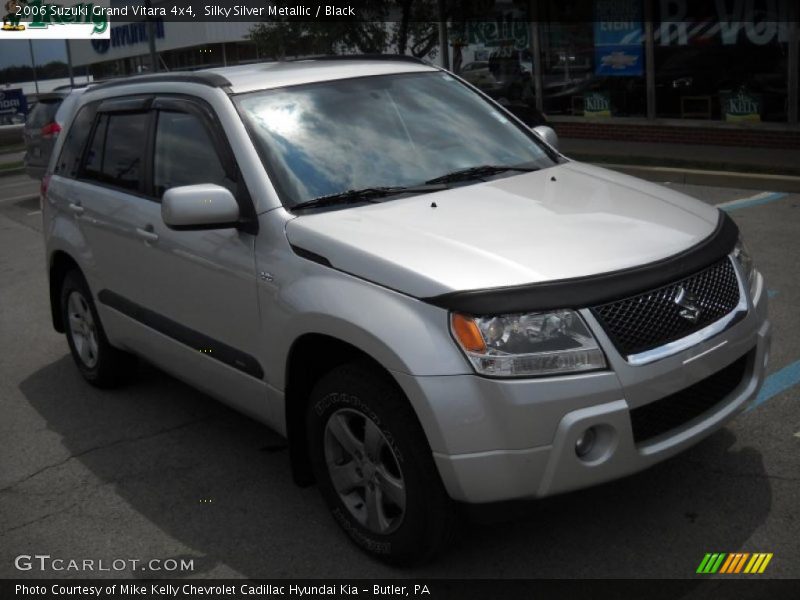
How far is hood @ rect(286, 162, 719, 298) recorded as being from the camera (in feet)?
11.1

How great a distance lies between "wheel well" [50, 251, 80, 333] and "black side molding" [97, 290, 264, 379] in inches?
24.1

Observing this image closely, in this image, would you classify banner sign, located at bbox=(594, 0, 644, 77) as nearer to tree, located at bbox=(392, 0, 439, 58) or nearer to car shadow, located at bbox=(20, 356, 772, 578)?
tree, located at bbox=(392, 0, 439, 58)

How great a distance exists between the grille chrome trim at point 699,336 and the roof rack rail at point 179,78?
91.2 inches

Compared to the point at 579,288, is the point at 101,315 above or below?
below

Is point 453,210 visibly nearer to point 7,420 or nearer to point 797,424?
point 797,424

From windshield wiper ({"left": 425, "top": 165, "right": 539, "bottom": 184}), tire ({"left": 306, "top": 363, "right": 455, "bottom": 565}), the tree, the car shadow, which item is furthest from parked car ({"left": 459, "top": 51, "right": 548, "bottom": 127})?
tire ({"left": 306, "top": 363, "right": 455, "bottom": 565})

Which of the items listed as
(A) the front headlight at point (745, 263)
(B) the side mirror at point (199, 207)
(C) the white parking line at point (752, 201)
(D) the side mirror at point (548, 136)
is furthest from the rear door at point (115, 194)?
(C) the white parking line at point (752, 201)

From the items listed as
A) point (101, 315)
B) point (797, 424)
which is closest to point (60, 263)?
point (101, 315)

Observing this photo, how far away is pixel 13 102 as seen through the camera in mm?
33438

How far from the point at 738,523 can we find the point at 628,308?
106 cm

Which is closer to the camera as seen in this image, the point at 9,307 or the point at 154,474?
the point at 154,474

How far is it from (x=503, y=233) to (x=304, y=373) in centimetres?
97

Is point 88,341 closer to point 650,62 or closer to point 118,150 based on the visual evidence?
point 118,150

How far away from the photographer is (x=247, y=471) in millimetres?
4664
